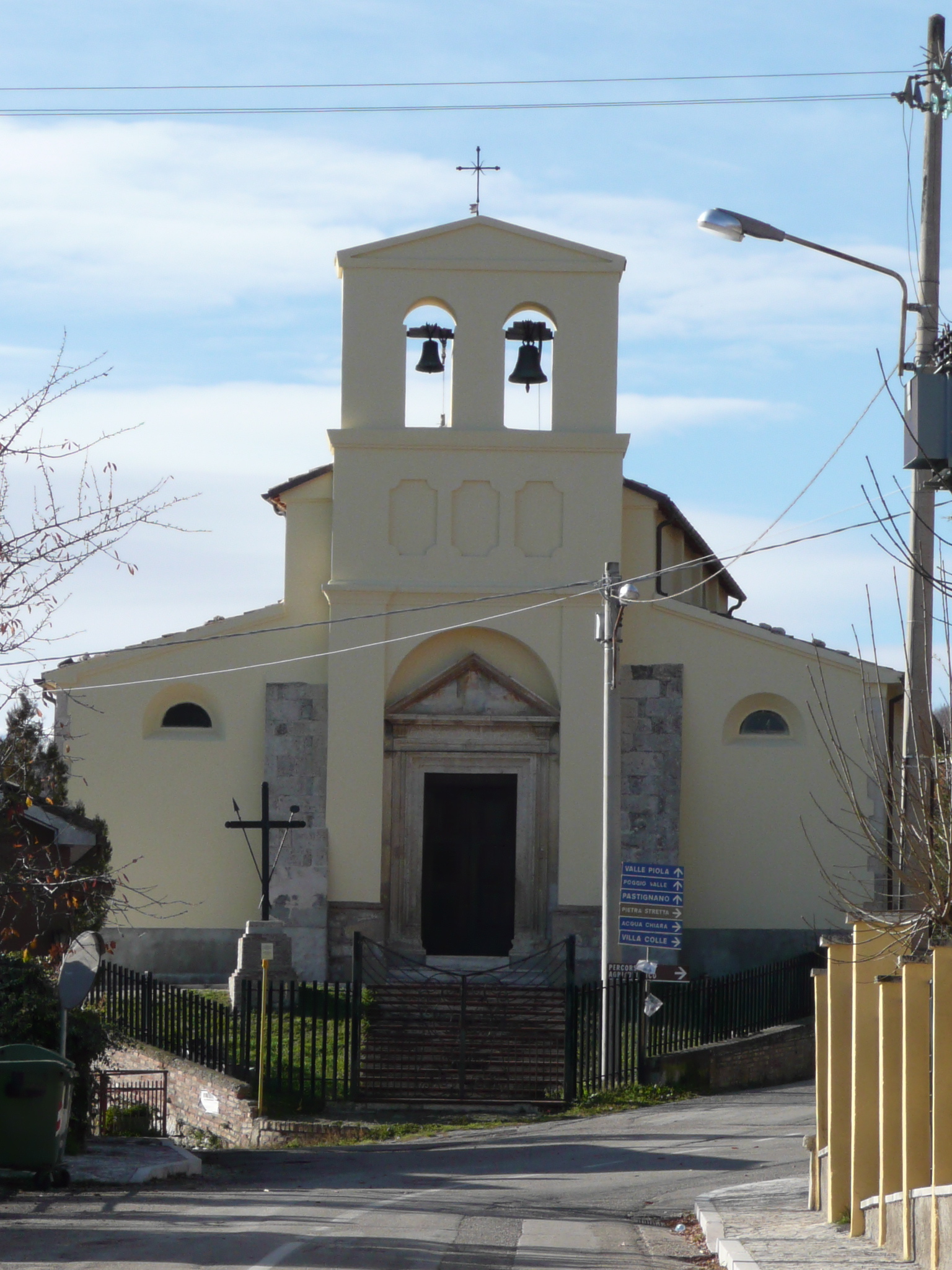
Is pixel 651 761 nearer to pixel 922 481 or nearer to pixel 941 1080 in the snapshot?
pixel 922 481

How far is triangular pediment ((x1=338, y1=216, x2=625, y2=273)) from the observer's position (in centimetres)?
2459

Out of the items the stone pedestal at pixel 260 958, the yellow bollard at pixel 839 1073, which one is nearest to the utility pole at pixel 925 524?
the yellow bollard at pixel 839 1073

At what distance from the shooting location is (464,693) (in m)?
24.8

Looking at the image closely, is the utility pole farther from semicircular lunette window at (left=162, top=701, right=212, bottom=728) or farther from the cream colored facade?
semicircular lunette window at (left=162, top=701, right=212, bottom=728)

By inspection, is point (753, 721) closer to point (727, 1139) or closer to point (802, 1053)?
point (802, 1053)

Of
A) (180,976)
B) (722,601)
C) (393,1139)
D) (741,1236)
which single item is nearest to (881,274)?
(741,1236)

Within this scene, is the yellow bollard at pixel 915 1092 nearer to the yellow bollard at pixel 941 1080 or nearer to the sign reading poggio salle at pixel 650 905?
the yellow bollard at pixel 941 1080

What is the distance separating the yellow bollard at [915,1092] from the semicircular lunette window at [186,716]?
683 inches

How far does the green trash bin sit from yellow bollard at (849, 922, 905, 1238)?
5.84 metres

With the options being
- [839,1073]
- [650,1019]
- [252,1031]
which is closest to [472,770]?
[650,1019]

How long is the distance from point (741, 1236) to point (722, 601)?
26.1 m

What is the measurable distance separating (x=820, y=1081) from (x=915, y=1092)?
2.57 metres

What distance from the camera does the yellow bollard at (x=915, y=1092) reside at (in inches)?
349

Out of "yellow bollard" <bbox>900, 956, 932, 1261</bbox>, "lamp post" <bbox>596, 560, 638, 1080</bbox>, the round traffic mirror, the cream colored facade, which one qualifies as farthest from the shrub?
"yellow bollard" <bbox>900, 956, 932, 1261</bbox>
